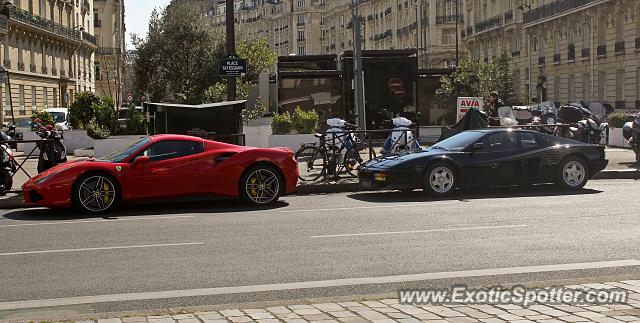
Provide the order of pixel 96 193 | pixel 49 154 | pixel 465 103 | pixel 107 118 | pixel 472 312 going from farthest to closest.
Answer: pixel 107 118 < pixel 465 103 < pixel 49 154 < pixel 96 193 < pixel 472 312

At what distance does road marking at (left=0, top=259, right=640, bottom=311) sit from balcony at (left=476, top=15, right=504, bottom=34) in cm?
6072

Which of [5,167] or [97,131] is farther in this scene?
[97,131]

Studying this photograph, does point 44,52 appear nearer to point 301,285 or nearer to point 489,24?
point 489,24

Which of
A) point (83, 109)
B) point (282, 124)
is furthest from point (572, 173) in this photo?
point (83, 109)

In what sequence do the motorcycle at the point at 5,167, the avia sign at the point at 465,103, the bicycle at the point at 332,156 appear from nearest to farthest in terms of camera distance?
the motorcycle at the point at 5,167
the bicycle at the point at 332,156
the avia sign at the point at 465,103

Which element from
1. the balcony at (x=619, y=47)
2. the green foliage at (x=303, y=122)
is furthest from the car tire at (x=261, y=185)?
the balcony at (x=619, y=47)

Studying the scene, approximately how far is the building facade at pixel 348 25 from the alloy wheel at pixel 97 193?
151 ft

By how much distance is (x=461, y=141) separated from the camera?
15.2 m

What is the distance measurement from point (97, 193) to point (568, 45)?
1849 inches

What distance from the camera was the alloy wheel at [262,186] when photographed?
13867mm

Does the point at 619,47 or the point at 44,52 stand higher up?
the point at 44,52

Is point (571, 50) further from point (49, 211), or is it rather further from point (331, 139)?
point (49, 211)

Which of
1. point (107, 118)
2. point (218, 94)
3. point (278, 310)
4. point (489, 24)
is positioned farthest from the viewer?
point (489, 24)

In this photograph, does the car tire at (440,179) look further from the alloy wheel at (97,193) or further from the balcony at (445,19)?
the balcony at (445,19)
